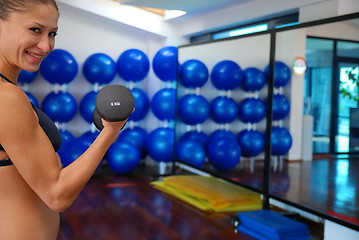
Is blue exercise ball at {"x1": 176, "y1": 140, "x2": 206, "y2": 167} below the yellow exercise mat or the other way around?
the other way around

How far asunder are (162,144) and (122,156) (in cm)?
55

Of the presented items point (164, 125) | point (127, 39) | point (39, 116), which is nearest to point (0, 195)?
point (39, 116)

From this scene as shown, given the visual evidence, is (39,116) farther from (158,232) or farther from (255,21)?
(255,21)

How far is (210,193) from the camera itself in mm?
4105

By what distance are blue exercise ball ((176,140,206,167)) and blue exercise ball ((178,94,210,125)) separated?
279 millimetres

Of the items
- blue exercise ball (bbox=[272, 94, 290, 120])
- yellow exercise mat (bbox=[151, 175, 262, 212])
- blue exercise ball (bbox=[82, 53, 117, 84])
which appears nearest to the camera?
blue exercise ball (bbox=[272, 94, 290, 120])

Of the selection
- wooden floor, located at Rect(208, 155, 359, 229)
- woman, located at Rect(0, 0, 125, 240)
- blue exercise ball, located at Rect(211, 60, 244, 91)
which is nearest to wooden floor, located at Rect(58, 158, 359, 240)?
wooden floor, located at Rect(208, 155, 359, 229)

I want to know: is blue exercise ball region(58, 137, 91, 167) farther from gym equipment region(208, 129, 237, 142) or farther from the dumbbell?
the dumbbell

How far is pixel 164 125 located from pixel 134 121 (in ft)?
1.44

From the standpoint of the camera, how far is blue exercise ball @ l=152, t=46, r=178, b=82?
16.8ft

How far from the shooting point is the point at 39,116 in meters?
1.05

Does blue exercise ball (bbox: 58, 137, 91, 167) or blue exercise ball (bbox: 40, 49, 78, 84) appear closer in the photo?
blue exercise ball (bbox: 58, 137, 91, 167)

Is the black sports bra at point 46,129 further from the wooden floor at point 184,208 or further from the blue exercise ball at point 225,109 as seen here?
the blue exercise ball at point 225,109

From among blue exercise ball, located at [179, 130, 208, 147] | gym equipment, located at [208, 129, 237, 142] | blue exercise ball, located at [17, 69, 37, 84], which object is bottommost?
blue exercise ball, located at [179, 130, 208, 147]
